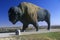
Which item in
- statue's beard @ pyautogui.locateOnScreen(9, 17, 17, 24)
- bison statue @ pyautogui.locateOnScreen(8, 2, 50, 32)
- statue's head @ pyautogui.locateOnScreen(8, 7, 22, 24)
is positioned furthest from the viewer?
statue's beard @ pyautogui.locateOnScreen(9, 17, 17, 24)

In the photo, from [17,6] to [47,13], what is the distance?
461 cm

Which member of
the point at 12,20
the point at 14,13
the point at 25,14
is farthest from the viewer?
the point at 25,14

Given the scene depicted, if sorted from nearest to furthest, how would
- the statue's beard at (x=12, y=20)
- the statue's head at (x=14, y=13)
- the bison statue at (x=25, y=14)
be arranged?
the statue's head at (x=14, y=13) < the bison statue at (x=25, y=14) < the statue's beard at (x=12, y=20)

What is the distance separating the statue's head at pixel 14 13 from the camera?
1956 cm

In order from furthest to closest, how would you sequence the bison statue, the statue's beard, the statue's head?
1. the statue's beard
2. the bison statue
3. the statue's head

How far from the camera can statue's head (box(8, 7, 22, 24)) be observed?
19562 millimetres

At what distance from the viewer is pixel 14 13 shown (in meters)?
19.6

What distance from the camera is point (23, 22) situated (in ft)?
68.2

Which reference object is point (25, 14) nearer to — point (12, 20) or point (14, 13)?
point (14, 13)

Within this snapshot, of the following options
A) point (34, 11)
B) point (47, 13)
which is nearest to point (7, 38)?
point (34, 11)

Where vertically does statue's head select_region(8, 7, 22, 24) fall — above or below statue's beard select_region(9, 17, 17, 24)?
above

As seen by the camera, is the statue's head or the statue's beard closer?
the statue's head

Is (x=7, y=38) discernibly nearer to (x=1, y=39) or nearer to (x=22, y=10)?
(x=1, y=39)

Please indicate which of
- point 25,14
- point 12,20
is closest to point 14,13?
point 12,20
